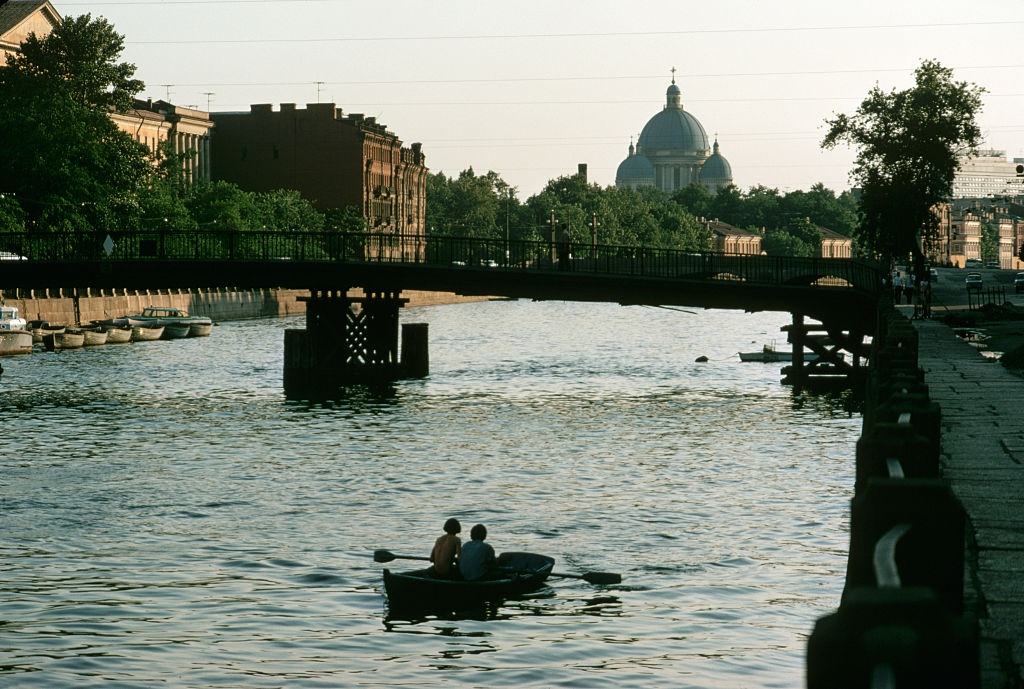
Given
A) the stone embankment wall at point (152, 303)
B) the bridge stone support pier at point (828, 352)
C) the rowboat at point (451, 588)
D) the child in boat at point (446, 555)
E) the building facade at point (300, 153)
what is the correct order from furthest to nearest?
the building facade at point (300, 153) → the stone embankment wall at point (152, 303) → the bridge stone support pier at point (828, 352) → the child in boat at point (446, 555) → the rowboat at point (451, 588)

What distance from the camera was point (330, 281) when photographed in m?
67.4

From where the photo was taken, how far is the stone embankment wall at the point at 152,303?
103 metres

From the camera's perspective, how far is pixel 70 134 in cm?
9819

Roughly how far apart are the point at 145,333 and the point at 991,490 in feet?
311

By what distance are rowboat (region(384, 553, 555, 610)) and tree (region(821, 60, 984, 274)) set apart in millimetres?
70207

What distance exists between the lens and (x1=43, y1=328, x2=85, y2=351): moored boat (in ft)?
304

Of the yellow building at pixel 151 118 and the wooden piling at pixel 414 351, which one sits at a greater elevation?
the yellow building at pixel 151 118

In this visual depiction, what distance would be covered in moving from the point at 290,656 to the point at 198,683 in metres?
1.74

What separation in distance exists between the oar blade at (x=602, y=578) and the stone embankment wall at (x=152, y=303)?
57.8 m

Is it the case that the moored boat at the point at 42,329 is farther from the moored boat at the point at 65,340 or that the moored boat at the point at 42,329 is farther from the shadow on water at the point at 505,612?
the shadow on water at the point at 505,612

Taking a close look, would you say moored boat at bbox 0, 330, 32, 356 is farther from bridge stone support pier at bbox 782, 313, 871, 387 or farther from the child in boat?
the child in boat

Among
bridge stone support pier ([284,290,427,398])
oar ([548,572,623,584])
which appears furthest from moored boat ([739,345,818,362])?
oar ([548,572,623,584])

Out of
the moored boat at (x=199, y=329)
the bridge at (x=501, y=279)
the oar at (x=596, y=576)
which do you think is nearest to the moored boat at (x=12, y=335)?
the bridge at (x=501, y=279)

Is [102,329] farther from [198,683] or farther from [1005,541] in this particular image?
[1005,541]
